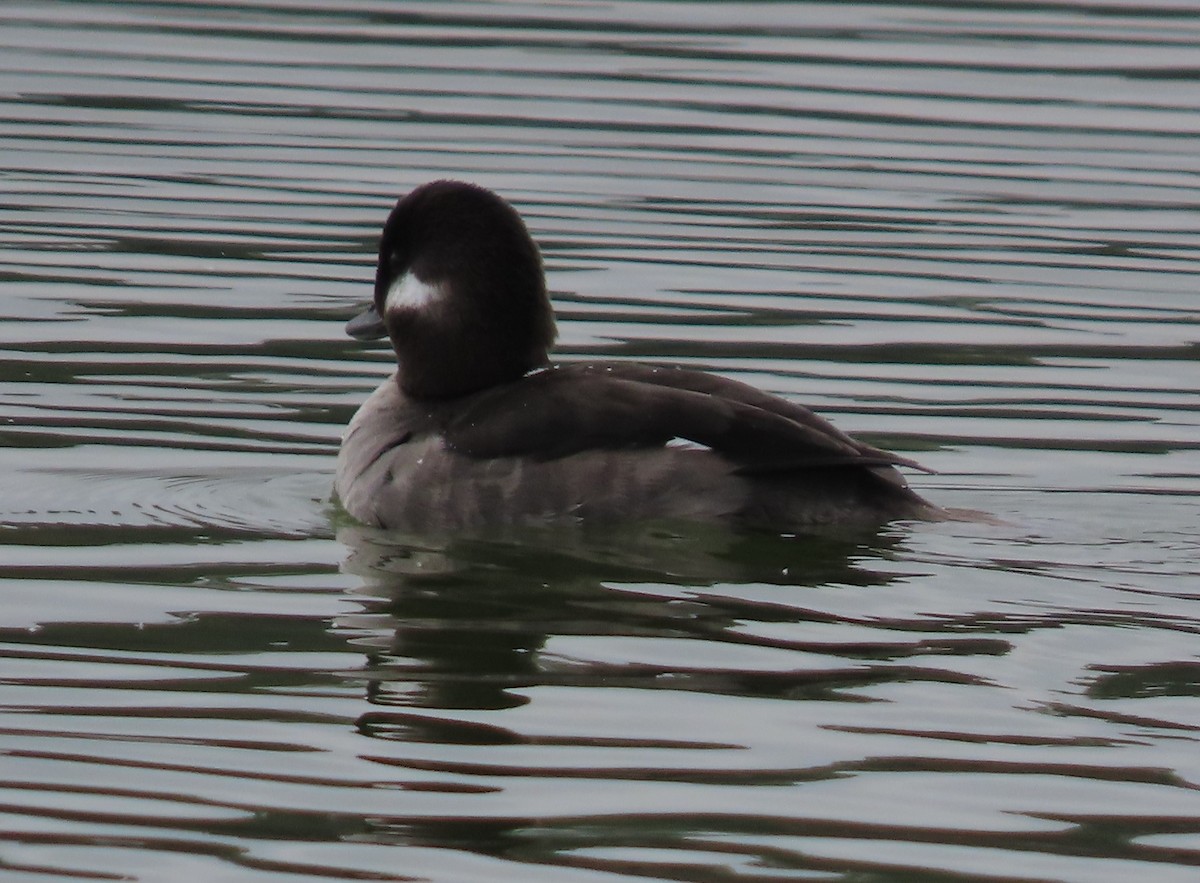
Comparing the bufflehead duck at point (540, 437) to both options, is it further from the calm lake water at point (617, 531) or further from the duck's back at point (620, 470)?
the calm lake water at point (617, 531)

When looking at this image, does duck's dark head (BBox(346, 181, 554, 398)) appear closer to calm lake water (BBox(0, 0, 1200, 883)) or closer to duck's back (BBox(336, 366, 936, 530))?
duck's back (BBox(336, 366, 936, 530))

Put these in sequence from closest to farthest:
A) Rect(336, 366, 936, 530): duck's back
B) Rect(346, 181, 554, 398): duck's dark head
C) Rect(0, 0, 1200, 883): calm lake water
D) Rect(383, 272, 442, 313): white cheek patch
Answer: Rect(0, 0, 1200, 883): calm lake water, Rect(336, 366, 936, 530): duck's back, Rect(346, 181, 554, 398): duck's dark head, Rect(383, 272, 442, 313): white cheek patch

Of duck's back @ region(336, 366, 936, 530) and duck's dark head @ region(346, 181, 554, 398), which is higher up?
duck's dark head @ region(346, 181, 554, 398)

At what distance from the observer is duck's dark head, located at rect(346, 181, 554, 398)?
9.32m

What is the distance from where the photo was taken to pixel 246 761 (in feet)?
19.9

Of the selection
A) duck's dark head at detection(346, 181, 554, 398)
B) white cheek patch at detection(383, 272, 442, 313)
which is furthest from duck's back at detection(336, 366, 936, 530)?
white cheek patch at detection(383, 272, 442, 313)

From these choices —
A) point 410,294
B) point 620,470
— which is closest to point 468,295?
point 410,294

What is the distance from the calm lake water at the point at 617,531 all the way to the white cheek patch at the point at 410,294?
2.08 ft

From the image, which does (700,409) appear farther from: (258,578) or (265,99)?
(265,99)

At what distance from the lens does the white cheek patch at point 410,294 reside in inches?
372

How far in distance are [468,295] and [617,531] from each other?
1.13 metres

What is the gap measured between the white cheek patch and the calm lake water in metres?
0.63

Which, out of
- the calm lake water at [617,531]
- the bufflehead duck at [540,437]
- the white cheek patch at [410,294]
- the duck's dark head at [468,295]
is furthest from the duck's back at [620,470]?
the white cheek patch at [410,294]

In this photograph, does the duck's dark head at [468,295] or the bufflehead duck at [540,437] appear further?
the duck's dark head at [468,295]
